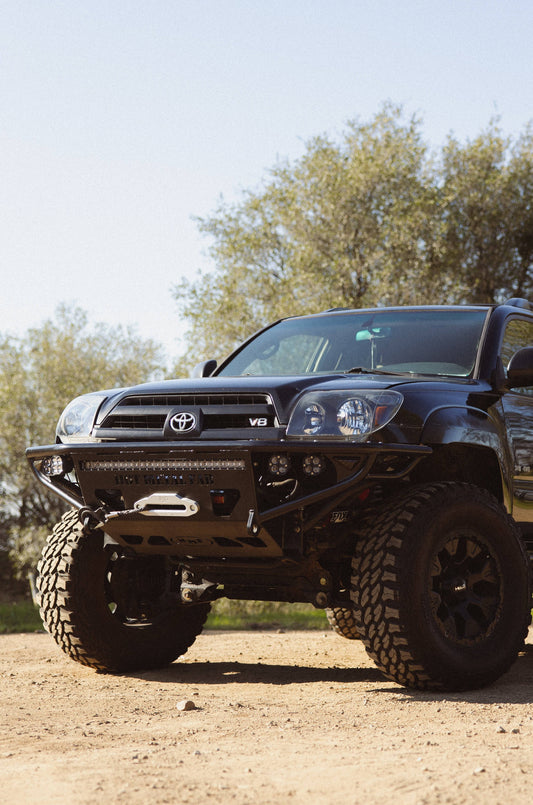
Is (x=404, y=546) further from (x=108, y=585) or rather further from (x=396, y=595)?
(x=108, y=585)

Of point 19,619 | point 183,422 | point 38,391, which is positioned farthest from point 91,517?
point 38,391

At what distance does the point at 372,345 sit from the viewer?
21.2 feet

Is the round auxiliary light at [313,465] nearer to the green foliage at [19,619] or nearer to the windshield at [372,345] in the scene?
the windshield at [372,345]

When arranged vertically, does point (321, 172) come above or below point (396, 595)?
above

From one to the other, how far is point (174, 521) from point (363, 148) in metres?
25.6

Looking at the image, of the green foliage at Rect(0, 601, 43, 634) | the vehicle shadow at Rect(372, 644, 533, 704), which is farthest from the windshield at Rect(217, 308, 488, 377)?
the green foliage at Rect(0, 601, 43, 634)

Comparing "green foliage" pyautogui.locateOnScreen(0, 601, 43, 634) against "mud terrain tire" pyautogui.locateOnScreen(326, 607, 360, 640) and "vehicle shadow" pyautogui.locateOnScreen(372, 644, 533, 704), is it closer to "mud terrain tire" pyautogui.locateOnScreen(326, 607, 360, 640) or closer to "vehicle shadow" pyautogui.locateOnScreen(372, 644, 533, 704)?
"mud terrain tire" pyautogui.locateOnScreen(326, 607, 360, 640)

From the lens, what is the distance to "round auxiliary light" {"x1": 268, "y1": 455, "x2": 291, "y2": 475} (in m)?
4.94

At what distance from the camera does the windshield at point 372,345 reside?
6.20 meters

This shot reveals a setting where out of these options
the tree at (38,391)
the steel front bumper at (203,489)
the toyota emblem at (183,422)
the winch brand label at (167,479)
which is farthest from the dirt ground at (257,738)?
the tree at (38,391)

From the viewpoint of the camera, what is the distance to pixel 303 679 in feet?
20.2

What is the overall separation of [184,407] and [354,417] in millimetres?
862

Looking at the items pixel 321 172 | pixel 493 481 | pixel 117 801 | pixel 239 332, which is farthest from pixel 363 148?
pixel 117 801

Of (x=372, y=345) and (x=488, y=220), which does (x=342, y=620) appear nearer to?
(x=372, y=345)
